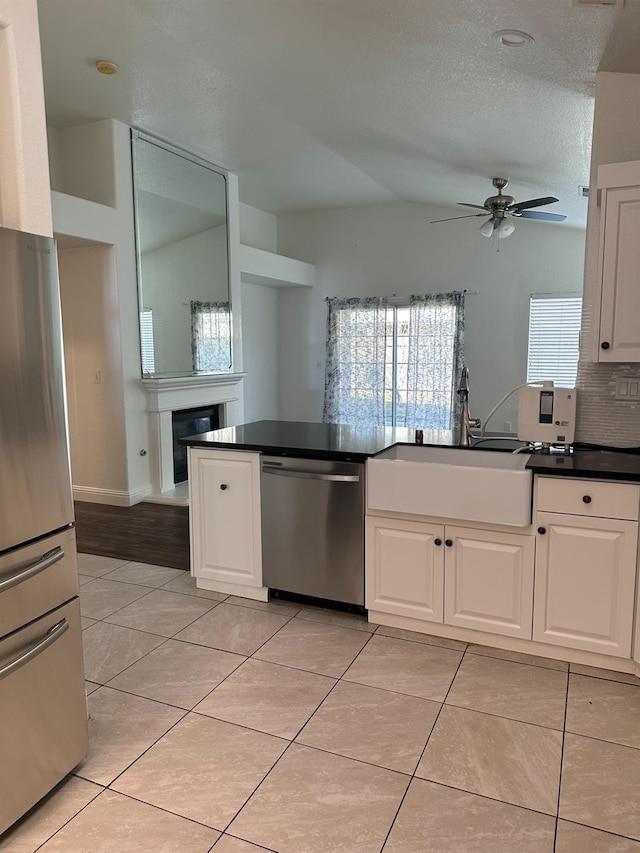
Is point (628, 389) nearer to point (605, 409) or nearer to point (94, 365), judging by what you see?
point (605, 409)

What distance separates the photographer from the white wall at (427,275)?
7.25m

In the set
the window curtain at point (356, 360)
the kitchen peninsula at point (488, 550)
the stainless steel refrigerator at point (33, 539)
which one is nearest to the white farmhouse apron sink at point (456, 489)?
the kitchen peninsula at point (488, 550)

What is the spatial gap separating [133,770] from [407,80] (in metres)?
3.60

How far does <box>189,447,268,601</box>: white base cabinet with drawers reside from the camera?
10.4 ft

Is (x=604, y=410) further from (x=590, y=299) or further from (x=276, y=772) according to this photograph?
(x=276, y=772)

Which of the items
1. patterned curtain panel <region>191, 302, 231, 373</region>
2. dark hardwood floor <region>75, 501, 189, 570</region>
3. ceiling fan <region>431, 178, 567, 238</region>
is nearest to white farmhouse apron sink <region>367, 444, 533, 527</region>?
dark hardwood floor <region>75, 501, 189, 570</region>

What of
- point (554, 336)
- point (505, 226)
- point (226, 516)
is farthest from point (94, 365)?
point (554, 336)

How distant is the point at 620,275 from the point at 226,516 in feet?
7.34

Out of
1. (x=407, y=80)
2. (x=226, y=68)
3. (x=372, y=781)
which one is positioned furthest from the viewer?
(x=226, y=68)

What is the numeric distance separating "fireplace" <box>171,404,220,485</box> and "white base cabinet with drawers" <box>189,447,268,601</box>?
266 centimetres

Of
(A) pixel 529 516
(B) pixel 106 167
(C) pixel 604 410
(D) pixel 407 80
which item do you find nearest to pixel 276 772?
(A) pixel 529 516

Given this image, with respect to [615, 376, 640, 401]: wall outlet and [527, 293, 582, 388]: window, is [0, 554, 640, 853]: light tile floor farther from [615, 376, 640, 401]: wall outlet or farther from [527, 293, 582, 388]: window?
[527, 293, 582, 388]: window

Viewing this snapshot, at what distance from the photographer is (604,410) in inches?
118

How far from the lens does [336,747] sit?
2.06m
